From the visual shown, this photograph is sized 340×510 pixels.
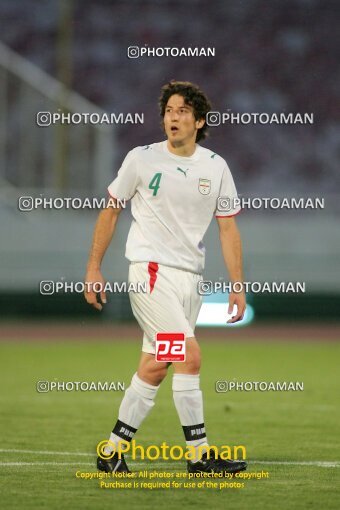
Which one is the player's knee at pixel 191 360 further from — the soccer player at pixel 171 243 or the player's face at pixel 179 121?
the player's face at pixel 179 121

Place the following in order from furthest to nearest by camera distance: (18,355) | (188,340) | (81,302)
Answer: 1. (81,302)
2. (18,355)
3. (188,340)

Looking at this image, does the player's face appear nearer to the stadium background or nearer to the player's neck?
the player's neck

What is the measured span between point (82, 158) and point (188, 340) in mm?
30092

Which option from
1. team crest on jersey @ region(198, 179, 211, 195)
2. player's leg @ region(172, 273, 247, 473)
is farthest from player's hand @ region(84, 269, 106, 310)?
team crest on jersey @ region(198, 179, 211, 195)

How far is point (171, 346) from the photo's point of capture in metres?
7.51

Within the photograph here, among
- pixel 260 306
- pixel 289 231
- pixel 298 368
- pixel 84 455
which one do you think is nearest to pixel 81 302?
pixel 260 306

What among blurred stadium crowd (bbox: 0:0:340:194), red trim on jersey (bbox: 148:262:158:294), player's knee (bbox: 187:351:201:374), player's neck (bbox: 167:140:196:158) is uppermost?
blurred stadium crowd (bbox: 0:0:340:194)

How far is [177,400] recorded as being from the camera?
25.0ft

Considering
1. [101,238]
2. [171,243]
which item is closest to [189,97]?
[171,243]

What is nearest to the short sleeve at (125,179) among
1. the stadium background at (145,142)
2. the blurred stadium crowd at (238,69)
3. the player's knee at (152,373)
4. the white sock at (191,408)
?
the player's knee at (152,373)

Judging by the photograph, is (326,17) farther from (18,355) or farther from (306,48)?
(18,355)

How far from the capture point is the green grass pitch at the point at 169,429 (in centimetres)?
713

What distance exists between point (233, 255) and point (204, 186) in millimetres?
449

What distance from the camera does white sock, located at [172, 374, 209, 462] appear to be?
25.0ft
